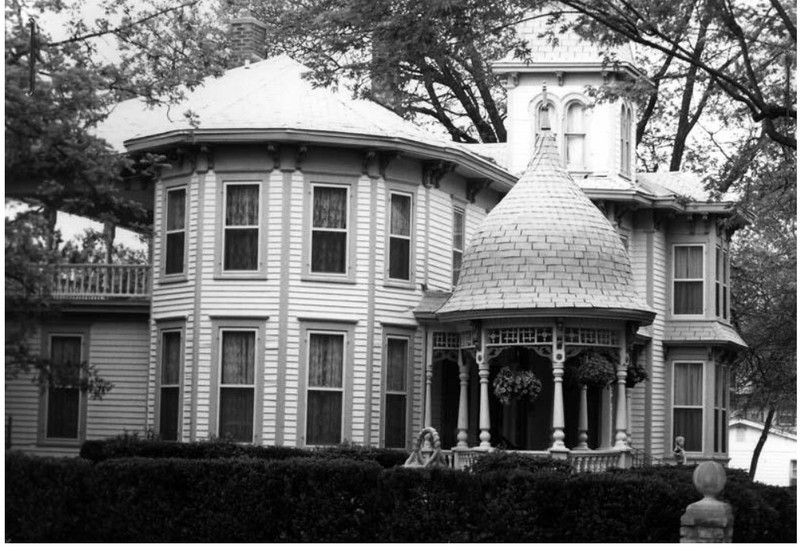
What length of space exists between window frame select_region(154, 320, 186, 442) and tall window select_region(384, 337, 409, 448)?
141 inches

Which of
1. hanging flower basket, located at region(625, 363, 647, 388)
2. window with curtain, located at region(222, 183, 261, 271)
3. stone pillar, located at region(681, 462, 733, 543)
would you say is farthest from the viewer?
hanging flower basket, located at region(625, 363, 647, 388)

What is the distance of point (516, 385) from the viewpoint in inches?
1000

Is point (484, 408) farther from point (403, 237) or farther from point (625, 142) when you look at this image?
point (625, 142)

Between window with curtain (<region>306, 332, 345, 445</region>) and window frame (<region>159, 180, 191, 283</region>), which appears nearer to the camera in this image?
window with curtain (<region>306, 332, 345, 445</region>)

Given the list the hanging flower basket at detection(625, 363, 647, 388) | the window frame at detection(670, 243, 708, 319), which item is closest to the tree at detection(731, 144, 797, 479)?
the window frame at detection(670, 243, 708, 319)

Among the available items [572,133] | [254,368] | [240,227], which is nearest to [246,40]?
[240,227]

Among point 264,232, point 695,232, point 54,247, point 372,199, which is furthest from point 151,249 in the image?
point 695,232

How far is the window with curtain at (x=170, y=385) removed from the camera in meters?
26.5

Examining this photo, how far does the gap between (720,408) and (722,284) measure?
289 cm

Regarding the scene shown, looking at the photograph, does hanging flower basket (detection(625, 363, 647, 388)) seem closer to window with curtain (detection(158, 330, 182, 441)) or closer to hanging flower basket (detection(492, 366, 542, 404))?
hanging flower basket (detection(492, 366, 542, 404))

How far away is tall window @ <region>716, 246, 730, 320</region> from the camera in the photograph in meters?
35.1

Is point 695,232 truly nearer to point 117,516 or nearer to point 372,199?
point 372,199

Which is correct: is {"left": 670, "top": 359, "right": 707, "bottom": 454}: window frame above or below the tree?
below

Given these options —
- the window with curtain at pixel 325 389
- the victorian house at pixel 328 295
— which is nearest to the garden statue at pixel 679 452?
the victorian house at pixel 328 295
